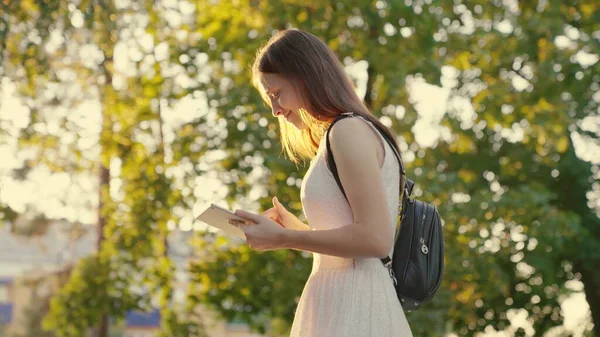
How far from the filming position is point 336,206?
275cm

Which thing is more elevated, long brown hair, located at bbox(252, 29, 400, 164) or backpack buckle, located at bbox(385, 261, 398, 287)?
long brown hair, located at bbox(252, 29, 400, 164)

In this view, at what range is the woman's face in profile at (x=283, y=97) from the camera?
9.36 feet

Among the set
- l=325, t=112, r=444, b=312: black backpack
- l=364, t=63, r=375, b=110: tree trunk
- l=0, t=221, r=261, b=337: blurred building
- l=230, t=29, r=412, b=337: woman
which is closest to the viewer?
l=230, t=29, r=412, b=337: woman

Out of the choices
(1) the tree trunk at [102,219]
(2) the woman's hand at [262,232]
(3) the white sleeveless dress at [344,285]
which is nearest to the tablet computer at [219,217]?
(2) the woman's hand at [262,232]

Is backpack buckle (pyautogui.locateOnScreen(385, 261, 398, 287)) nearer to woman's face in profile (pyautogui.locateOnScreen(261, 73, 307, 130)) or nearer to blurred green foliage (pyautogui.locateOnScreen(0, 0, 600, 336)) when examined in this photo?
woman's face in profile (pyautogui.locateOnScreen(261, 73, 307, 130))

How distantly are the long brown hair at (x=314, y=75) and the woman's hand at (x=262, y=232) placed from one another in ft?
1.06

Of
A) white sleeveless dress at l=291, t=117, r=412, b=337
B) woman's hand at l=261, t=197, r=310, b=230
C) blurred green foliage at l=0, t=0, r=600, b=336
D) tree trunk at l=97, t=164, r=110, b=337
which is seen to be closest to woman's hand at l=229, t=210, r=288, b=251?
white sleeveless dress at l=291, t=117, r=412, b=337

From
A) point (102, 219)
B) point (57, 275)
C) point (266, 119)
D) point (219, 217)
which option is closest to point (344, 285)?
point (219, 217)

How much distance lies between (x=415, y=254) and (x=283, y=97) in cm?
55

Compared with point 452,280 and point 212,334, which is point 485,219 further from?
point 212,334

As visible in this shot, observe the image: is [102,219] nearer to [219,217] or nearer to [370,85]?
[370,85]

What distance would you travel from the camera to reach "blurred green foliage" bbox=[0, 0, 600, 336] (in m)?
13.2

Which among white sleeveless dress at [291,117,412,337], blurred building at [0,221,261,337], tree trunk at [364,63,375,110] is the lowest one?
blurred building at [0,221,261,337]

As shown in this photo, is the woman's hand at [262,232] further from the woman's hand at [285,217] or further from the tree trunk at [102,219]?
the tree trunk at [102,219]
